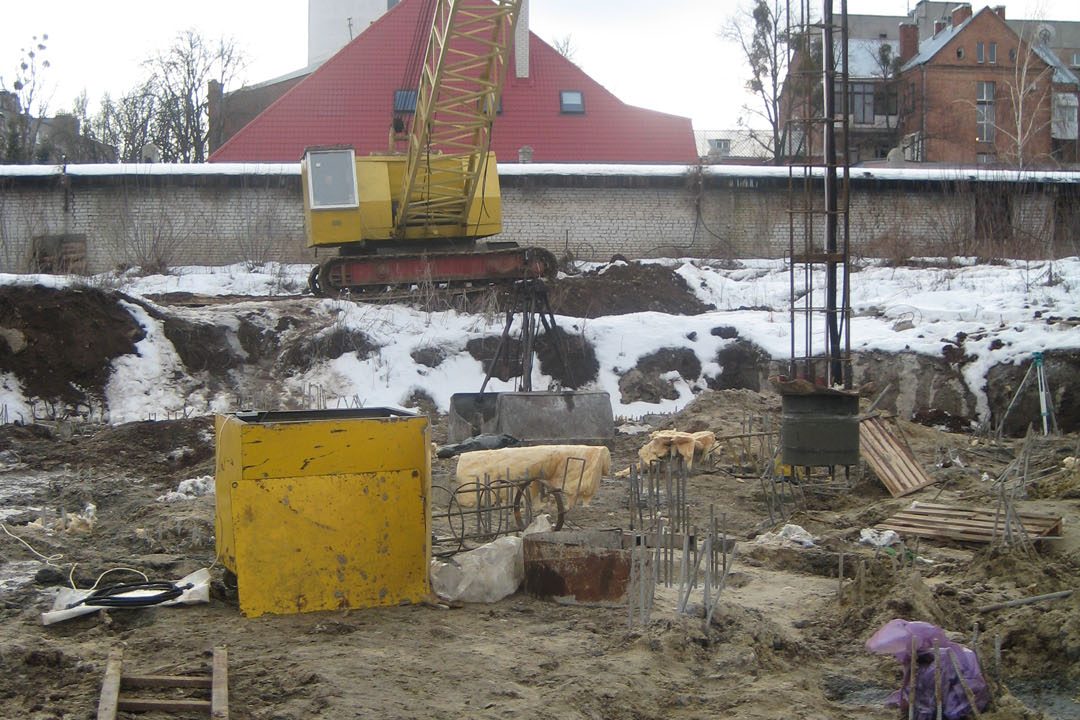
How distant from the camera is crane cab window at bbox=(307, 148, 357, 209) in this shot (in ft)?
66.7

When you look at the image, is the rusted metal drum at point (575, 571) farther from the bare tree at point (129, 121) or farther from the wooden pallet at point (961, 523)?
the bare tree at point (129, 121)

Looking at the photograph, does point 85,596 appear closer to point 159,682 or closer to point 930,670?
point 159,682

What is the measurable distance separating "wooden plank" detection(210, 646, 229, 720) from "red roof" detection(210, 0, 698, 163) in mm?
28396

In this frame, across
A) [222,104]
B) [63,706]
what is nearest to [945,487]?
[63,706]

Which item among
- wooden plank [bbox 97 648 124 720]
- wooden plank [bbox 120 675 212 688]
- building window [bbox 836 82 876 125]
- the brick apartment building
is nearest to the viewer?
wooden plank [bbox 97 648 124 720]

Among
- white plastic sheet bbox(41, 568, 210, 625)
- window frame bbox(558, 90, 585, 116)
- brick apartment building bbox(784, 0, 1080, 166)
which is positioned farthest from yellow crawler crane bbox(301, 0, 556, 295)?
brick apartment building bbox(784, 0, 1080, 166)

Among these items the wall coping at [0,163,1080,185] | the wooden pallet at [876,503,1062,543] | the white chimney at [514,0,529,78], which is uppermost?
the white chimney at [514,0,529,78]

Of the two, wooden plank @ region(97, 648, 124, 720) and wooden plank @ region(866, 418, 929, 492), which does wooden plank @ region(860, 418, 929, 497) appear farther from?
wooden plank @ region(97, 648, 124, 720)

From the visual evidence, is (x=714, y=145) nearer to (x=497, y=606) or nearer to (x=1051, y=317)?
(x=1051, y=317)

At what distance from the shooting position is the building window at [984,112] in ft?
163

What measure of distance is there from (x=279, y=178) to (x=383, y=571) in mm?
22278

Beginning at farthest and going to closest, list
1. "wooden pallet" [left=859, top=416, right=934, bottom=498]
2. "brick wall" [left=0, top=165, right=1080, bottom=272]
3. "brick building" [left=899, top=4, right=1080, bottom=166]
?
"brick building" [left=899, top=4, right=1080, bottom=166], "brick wall" [left=0, top=165, right=1080, bottom=272], "wooden pallet" [left=859, top=416, right=934, bottom=498]

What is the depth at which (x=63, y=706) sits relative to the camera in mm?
4695

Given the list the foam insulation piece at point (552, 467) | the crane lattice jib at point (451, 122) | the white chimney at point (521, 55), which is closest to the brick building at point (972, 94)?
the white chimney at point (521, 55)
